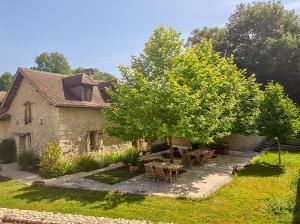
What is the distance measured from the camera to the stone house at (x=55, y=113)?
21297mm

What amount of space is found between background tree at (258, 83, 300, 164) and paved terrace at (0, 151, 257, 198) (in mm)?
3187

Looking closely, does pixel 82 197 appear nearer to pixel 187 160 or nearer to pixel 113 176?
pixel 113 176

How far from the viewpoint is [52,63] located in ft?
261

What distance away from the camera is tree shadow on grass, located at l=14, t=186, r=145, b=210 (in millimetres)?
11917

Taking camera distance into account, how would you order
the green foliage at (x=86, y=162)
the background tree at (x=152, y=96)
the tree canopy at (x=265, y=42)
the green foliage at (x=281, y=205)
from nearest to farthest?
the green foliage at (x=281, y=205), the background tree at (x=152, y=96), the green foliage at (x=86, y=162), the tree canopy at (x=265, y=42)

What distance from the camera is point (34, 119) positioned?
23016mm

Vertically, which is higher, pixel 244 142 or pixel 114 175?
pixel 244 142

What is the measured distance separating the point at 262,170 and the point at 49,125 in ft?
48.5

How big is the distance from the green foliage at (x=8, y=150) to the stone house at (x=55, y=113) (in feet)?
2.16

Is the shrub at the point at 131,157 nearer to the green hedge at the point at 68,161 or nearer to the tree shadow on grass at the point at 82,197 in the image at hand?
the green hedge at the point at 68,161

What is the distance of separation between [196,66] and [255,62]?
1615cm

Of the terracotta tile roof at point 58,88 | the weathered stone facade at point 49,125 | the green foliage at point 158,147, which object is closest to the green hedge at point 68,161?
the weathered stone facade at point 49,125

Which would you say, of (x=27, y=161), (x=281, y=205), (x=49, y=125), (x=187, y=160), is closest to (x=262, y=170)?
(x=187, y=160)

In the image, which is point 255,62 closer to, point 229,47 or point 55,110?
point 229,47
